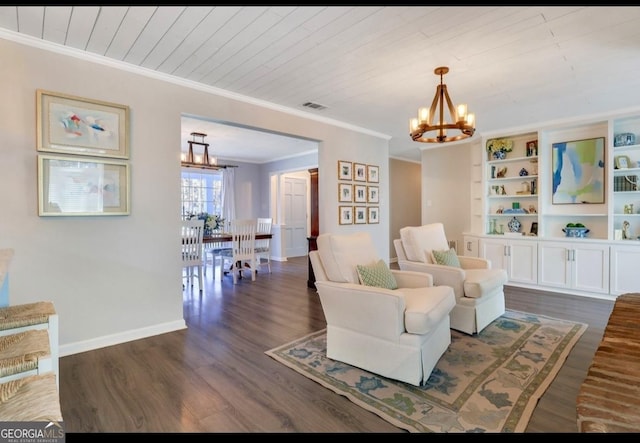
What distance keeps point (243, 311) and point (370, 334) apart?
1.95m

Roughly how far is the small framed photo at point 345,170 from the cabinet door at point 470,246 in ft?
7.60

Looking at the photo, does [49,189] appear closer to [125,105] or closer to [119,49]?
[125,105]

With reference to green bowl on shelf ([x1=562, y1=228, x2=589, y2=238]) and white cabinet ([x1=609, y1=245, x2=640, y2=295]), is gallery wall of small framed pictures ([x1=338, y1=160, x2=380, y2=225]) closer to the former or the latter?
green bowl on shelf ([x1=562, y1=228, x2=589, y2=238])

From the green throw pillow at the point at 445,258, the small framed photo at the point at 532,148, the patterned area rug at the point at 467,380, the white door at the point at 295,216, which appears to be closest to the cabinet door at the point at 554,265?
the small framed photo at the point at 532,148

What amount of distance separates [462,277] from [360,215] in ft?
7.70

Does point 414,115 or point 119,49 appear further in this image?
point 414,115

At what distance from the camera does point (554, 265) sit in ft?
15.1

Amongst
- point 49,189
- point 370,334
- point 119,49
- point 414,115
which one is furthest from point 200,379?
point 414,115

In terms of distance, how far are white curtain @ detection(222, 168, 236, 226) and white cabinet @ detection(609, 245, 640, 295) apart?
693 centimetres

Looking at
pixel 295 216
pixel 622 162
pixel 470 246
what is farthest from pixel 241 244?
pixel 622 162

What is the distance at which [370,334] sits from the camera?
229cm

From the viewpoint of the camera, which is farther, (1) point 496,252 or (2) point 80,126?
(1) point 496,252

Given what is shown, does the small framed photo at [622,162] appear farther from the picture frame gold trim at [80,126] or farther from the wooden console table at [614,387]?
the picture frame gold trim at [80,126]

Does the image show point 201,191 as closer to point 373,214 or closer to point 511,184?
point 373,214
